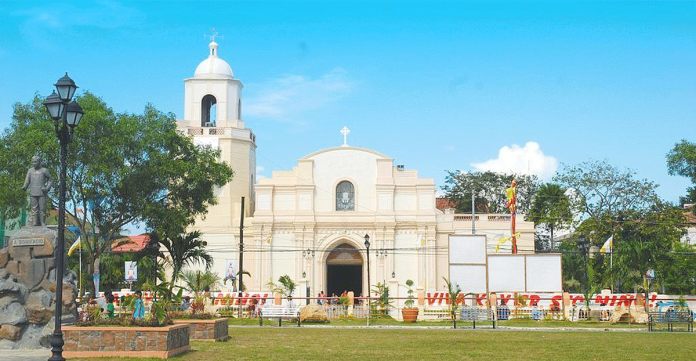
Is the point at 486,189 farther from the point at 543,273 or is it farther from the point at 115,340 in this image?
the point at 115,340

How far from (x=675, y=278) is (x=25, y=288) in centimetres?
4373

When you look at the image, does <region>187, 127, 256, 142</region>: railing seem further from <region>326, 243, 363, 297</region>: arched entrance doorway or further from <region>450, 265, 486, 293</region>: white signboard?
<region>450, 265, 486, 293</region>: white signboard

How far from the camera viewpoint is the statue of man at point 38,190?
72.7ft

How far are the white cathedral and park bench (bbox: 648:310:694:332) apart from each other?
24.9 metres

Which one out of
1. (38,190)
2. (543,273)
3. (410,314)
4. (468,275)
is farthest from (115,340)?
(543,273)

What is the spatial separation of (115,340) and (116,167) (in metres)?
22.2

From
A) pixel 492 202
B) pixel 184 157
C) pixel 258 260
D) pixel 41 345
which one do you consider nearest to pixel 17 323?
pixel 41 345

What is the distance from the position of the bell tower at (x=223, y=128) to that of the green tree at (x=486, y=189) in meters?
24.1

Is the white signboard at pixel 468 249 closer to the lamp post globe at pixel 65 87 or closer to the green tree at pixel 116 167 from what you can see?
the green tree at pixel 116 167

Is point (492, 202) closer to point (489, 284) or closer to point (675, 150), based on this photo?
point (675, 150)

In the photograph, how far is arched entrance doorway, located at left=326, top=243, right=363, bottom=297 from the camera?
57438 millimetres

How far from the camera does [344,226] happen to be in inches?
2242

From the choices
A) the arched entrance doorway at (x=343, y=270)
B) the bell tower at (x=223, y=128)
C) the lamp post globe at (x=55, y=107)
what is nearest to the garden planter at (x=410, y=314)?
the arched entrance doorway at (x=343, y=270)

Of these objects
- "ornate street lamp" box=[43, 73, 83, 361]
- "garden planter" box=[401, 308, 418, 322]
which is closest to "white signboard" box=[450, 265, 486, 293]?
"garden planter" box=[401, 308, 418, 322]
